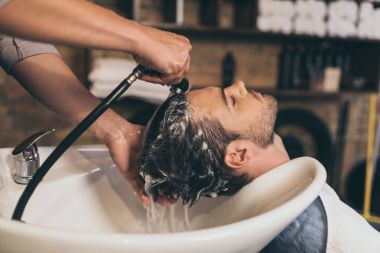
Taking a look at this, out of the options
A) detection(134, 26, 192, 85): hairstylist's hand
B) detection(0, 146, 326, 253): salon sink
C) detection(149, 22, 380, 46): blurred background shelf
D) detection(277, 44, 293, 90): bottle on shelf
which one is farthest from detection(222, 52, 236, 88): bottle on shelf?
detection(134, 26, 192, 85): hairstylist's hand

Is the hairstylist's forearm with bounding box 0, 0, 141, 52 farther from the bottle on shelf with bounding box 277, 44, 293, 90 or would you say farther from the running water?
the bottle on shelf with bounding box 277, 44, 293, 90

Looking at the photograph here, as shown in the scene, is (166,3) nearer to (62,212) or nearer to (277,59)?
(277,59)

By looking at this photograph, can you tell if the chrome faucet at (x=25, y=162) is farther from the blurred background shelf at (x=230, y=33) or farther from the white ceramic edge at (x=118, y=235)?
the blurred background shelf at (x=230, y=33)

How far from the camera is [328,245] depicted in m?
0.94

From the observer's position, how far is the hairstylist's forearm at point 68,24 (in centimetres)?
76

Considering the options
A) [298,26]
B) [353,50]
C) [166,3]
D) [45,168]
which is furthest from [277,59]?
[45,168]

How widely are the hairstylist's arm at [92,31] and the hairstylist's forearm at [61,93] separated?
31 centimetres

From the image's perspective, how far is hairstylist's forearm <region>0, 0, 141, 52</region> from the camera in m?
0.76

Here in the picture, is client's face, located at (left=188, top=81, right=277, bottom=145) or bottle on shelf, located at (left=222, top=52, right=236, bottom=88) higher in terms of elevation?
client's face, located at (left=188, top=81, right=277, bottom=145)

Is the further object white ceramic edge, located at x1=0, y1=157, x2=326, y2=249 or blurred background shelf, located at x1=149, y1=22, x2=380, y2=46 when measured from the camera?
blurred background shelf, located at x1=149, y1=22, x2=380, y2=46

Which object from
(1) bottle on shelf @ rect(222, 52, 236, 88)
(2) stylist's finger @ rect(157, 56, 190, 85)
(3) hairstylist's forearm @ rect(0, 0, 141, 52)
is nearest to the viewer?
(3) hairstylist's forearm @ rect(0, 0, 141, 52)

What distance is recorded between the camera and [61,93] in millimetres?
1254

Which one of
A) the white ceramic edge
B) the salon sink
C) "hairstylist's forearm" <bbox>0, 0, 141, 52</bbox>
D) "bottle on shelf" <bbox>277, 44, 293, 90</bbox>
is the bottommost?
"bottle on shelf" <bbox>277, 44, 293, 90</bbox>

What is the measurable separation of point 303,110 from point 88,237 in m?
2.89
